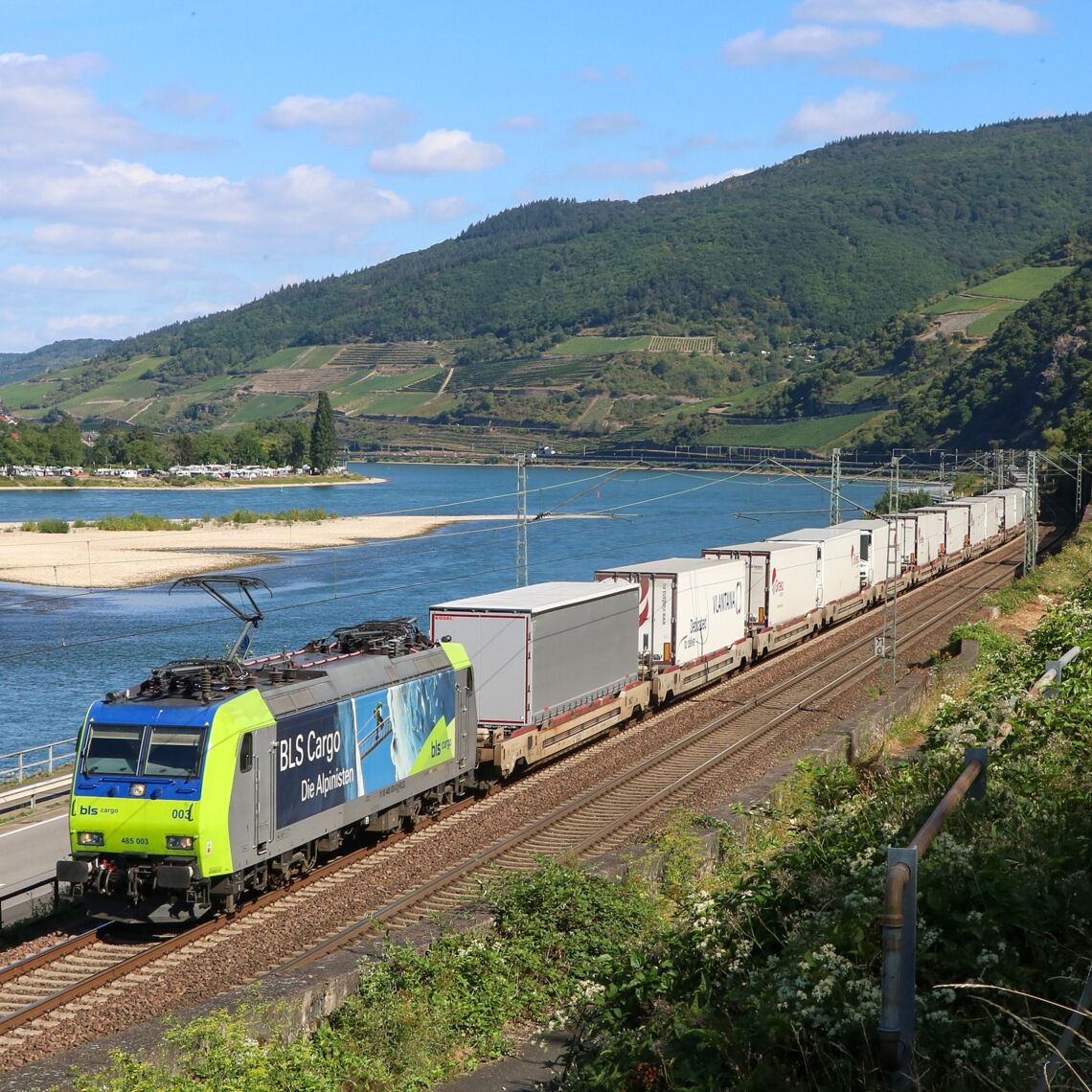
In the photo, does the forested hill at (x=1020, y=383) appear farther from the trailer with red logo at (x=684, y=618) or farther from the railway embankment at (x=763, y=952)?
the railway embankment at (x=763, y=952)

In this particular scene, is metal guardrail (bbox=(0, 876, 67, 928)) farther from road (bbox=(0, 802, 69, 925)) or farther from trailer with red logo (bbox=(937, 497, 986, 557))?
trailer with red logo (bbox=(937, 497, 986, 557))

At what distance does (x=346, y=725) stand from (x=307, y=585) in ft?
204

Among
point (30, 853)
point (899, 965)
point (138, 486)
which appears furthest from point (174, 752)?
point (138, 486)

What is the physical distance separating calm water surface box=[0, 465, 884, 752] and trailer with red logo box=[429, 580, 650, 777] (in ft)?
63.2

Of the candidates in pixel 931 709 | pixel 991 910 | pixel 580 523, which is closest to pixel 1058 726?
pixel 991 910

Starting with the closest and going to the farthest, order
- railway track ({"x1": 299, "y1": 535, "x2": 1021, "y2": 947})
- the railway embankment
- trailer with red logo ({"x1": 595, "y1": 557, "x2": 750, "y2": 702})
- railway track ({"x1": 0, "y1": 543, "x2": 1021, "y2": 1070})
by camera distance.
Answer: the railway embankment
railway track ({"x1": 0, "y1": 543, "x2": 1021, "y2": 1070})
railway track ({"x1": 299, "y1": 535, "x2": 1021, "y2": 947})
trailer with red logo ({"x1": 595, "y1": 557, "x2": 750, "y2": 702})

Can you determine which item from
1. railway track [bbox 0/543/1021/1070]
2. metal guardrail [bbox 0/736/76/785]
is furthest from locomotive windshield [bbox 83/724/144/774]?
metal guardrail [bbox 0/736/76/785]

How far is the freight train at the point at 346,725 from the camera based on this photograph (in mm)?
16797

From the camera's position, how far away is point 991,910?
7.71 metres

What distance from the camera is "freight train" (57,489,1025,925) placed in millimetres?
16797

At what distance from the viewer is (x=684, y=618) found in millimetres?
33156

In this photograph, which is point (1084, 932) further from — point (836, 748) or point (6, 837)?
point (6, 837)

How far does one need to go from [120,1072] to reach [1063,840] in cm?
710

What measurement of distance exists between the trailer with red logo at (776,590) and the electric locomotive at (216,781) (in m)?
20.0
